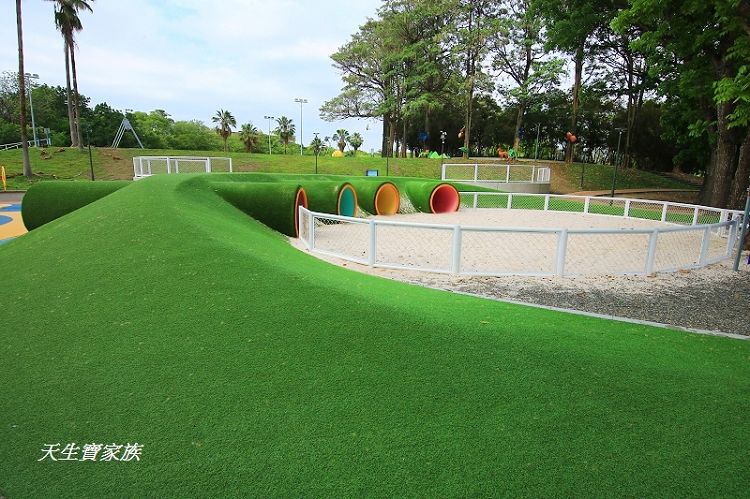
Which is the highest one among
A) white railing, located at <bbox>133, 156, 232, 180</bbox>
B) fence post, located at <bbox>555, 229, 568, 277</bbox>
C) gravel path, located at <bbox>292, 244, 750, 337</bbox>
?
white railing, located at <bbox>133, 156, 232, 180</bbox>

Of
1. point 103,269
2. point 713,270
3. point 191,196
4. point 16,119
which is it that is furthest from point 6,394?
point 16,119

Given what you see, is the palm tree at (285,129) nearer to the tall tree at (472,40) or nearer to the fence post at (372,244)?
the tall tree at (472,40)

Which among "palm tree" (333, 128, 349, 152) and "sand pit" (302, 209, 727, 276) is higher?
Answer: "palm tree" (333, 128, 349, 152)

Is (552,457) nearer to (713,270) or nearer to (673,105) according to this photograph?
(713,270)

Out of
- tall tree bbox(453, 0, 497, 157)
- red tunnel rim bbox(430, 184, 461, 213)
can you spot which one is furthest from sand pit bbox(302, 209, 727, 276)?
tall tree bbox(453, 0, 497, 157)

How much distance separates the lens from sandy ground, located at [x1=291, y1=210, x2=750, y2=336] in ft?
20.1

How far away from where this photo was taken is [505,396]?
10.2 ft

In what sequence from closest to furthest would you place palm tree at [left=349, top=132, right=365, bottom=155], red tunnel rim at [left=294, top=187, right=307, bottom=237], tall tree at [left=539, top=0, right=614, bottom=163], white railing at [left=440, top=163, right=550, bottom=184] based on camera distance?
red tunnel rim at [left=294, top=187, right=307, bottom=237]
tall tree at [left=539, top=0, right=614, bottom=163]
white railing at [left=440, top=163, right=550, bottom=184]
palm tree at [left=349, top=132, right=365, bottom=155]

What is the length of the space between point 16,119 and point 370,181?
58.6 metres

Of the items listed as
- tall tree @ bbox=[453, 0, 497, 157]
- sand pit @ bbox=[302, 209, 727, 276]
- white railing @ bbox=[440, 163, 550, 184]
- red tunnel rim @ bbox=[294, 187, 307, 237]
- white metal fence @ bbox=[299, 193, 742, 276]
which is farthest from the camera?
tall tree @ bbox=[453, 0, 497, 157]

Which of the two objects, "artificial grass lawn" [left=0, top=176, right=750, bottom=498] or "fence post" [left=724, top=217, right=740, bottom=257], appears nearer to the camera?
"artificial grass lawn" [left=0, top=176, right=750, bottom=498]

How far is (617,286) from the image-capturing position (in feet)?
24.3

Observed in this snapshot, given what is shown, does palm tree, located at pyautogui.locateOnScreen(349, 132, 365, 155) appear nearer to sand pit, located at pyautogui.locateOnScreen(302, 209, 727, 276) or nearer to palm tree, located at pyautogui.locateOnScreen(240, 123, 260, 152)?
palm tree, located at pyautogui.locateOnScreen(240, 123, 260, 152)

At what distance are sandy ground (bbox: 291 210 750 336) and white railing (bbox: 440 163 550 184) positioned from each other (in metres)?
17.7
